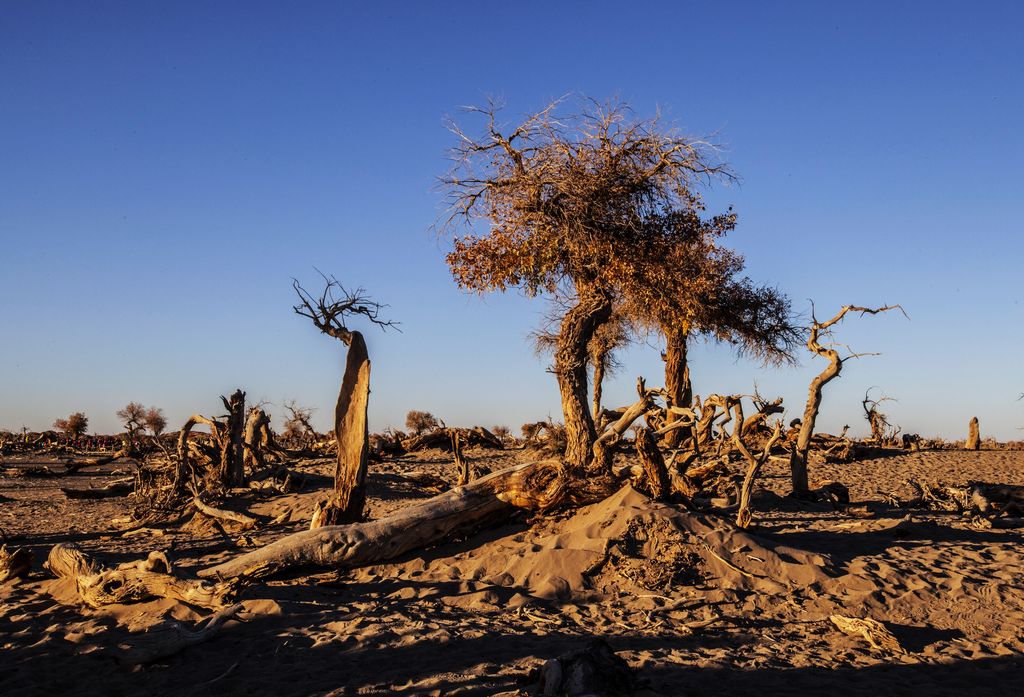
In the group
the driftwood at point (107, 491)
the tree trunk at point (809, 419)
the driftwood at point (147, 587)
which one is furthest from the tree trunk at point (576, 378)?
the driftwood at point (107, 491)

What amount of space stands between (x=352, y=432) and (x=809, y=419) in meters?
8.59

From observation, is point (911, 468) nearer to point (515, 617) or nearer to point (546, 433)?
point (546, 433)

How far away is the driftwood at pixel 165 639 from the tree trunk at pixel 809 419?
10.1m

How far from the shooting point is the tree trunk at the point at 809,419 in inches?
567

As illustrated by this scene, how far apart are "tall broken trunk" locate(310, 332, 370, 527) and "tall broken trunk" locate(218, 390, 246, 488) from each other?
463 centimetres

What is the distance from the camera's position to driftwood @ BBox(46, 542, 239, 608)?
8047 mm

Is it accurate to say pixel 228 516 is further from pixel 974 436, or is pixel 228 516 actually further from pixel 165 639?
pixel 974 436

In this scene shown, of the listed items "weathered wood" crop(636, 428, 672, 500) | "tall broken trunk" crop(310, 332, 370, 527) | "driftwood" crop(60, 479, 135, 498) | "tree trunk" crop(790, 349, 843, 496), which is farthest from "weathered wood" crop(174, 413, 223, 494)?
"tree trunk" crop(790, 349, 843, 496)

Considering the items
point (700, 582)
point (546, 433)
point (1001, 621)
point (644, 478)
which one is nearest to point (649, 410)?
point (644, 478)

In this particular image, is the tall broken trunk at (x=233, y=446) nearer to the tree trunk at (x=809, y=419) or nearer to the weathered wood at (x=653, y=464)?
the weathered wood at (x=653, y=464)

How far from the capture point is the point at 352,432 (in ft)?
35.2

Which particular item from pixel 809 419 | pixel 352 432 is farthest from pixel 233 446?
pixel 809 419

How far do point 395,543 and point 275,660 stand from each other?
2.86 m

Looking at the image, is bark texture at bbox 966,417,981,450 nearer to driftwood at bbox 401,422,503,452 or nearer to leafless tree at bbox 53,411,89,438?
driftwood at bbox 401,422,503,452
